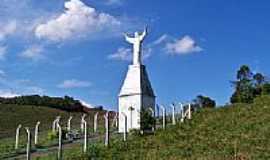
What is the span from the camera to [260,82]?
4744 centimetres

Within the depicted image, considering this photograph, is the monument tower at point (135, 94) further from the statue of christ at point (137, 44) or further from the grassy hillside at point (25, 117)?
the grassy hillside at point (25, 117)

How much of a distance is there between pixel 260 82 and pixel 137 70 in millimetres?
13648

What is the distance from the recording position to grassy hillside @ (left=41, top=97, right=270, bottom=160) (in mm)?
23562

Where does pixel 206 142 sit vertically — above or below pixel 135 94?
below

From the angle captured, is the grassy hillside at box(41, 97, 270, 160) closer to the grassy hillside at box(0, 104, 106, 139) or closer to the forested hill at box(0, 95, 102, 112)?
the grassy hillside at box(0, 104, 106, 139)

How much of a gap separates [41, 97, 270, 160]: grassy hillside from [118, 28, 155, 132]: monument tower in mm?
3124

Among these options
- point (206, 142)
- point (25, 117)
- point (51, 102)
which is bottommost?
point (206, 142)

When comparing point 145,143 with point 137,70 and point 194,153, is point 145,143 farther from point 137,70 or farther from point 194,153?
point 137,70

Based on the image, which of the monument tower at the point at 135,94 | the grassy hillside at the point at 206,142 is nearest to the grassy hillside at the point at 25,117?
the monument tower at the point at 135,94

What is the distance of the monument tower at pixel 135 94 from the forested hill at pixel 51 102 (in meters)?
25.8

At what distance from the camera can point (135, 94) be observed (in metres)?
36.5

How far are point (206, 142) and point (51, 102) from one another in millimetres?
40775

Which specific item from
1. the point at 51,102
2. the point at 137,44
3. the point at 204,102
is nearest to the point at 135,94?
the point at 137,44

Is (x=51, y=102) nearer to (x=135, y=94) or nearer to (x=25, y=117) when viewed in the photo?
(x=25, y=117)
